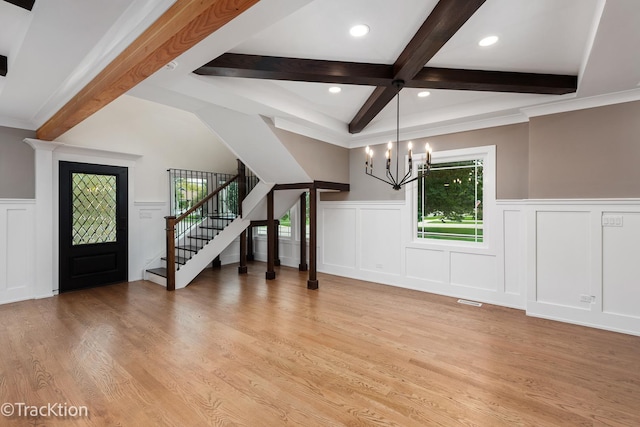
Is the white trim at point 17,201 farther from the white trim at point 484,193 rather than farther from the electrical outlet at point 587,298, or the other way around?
the electrical outlet at point 587,298

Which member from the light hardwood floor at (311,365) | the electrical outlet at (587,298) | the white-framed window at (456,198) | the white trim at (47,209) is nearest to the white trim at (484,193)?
the white-framed window at (456,198)

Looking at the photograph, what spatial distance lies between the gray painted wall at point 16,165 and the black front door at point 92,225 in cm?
37

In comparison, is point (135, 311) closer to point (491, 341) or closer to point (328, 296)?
point (328, 296)

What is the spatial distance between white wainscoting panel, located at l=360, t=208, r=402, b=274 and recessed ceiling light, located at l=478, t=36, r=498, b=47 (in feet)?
9.08

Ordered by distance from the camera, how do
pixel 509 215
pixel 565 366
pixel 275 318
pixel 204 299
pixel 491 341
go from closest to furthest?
pixel 565 366 < pixel 491 341 < pixel 275 318 < pixel 509 215 < pixel 204 299

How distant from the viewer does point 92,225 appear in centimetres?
480

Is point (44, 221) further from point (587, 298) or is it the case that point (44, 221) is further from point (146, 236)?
point (587, 298)

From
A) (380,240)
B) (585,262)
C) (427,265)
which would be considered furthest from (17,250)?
(585,262)

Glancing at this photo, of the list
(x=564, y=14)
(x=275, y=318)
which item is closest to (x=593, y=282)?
(x=564, y=14)

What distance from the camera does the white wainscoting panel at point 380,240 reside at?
495cm

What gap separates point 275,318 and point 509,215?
3.40 m

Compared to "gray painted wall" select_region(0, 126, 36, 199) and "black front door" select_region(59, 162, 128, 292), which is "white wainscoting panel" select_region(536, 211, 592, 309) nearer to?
"black front door" select_region(59, 162, 128, 292)

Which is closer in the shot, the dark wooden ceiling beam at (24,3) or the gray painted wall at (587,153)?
the dark wooden ceiling beam at (24,3)

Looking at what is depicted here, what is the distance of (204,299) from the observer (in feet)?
13.7
